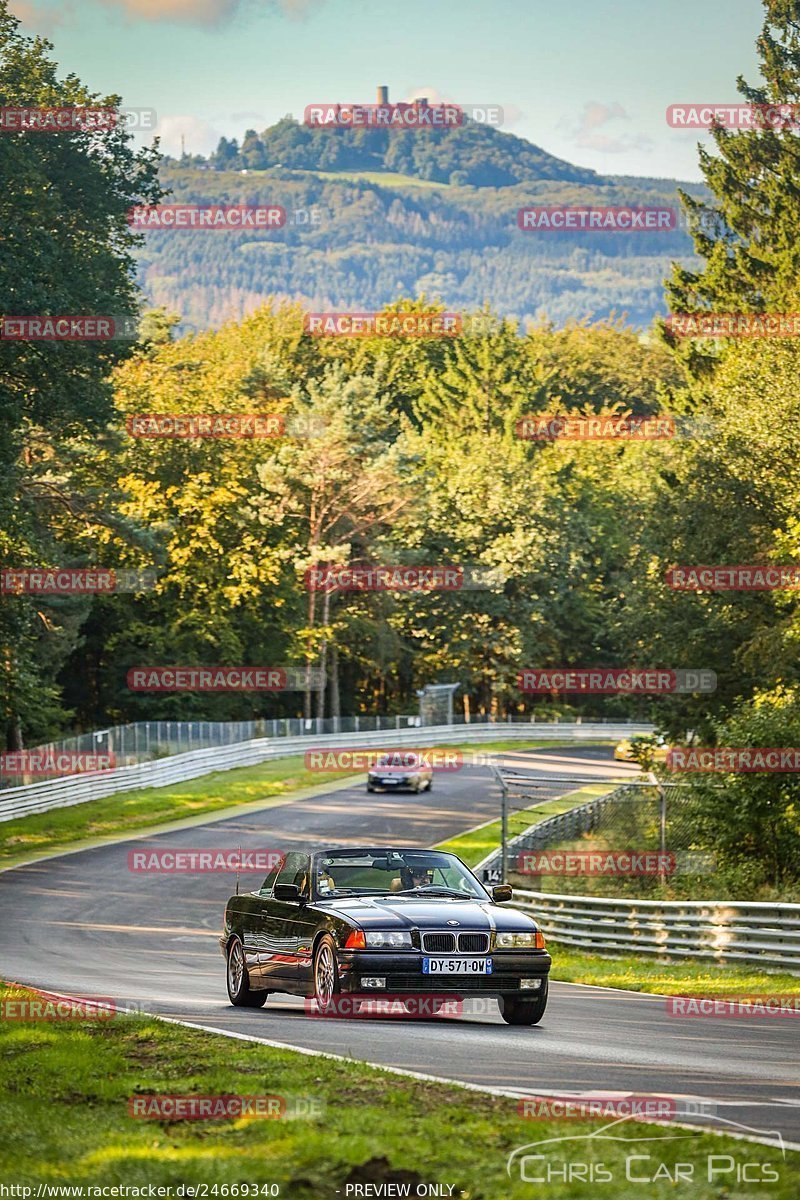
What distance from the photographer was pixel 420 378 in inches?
4279

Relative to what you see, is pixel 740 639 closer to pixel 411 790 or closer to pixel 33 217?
pixel 411 790

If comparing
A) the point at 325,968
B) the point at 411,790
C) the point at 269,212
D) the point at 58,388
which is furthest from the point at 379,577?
the point at 325,968

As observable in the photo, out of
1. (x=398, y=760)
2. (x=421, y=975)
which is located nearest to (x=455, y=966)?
(x=421, y=975)

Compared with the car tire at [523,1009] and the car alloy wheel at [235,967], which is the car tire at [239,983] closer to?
the car alloy wheel at [235,967]

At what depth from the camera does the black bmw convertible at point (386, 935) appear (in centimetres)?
1283

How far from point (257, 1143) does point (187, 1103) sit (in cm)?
117

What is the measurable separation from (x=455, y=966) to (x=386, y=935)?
0.60m

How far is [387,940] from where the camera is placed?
503 inches

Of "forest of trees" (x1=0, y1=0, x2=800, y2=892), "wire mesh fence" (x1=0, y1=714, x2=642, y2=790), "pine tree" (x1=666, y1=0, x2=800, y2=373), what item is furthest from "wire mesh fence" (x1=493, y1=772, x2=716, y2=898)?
"pine tree" (x1=666, y1=0, x2=800, y2=373)

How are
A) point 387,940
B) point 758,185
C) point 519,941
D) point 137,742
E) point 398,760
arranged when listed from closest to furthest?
point 387,940
point 519,941
point 137,742
point 398,760
point 758,185

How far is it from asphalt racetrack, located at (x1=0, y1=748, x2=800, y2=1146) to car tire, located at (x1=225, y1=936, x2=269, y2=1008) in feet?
0.58

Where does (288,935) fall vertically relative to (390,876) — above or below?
below

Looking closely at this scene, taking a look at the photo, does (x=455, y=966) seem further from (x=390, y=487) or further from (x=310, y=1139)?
(x=390, y=487)

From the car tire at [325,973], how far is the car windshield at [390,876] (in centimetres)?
73
